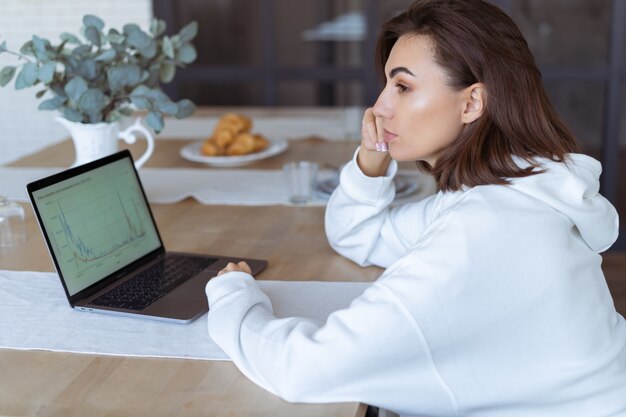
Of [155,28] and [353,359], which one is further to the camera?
[155,28]

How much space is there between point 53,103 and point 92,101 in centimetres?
9

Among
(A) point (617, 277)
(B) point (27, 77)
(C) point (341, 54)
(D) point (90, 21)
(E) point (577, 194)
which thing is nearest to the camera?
(E) point (577, 194)

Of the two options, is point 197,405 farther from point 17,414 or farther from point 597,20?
point 597,20

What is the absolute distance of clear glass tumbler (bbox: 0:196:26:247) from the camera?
5.91 feet

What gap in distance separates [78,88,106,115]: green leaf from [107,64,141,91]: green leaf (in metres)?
0.04

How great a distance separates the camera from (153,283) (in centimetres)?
152

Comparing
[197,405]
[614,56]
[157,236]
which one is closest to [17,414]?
[197,405]

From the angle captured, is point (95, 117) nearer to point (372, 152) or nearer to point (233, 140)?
point (233, 140)

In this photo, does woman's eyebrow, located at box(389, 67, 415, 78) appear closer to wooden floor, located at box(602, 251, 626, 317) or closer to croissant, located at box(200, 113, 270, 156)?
wooden floor, located at box(602, 251, 626, 317)

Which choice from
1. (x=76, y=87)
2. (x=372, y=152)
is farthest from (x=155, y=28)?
(x=372, y=152)

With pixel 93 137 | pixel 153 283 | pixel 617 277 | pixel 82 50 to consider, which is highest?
pixel 82 50

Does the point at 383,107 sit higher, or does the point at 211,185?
the point at 383,107

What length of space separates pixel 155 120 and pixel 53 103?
226 mm

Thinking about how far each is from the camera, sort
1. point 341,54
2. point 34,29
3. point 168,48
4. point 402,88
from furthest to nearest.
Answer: point 341,54, point 34,29, point 168,48, point 402,88
